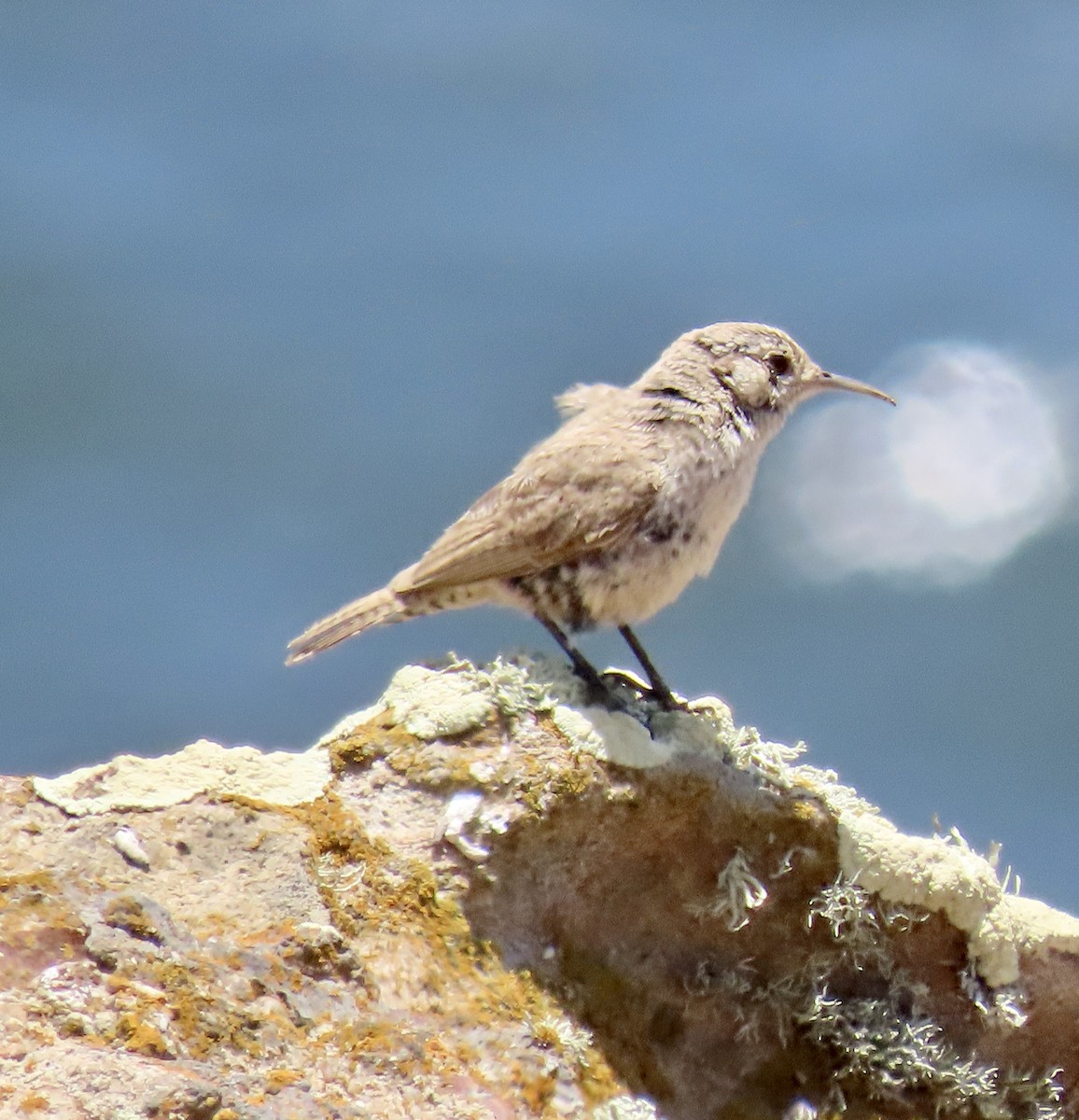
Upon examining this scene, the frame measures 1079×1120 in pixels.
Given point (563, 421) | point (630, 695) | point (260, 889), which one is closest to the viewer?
point (260, 889)

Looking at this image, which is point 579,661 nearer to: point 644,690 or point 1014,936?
point 644,690

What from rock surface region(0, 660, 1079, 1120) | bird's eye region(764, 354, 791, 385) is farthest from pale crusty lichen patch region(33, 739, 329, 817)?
bird's eye region(764, 354, 791, 385)

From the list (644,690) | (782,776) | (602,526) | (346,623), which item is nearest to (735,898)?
(782,776)

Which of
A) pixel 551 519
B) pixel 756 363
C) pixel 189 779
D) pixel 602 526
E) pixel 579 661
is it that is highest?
pixel 756 363

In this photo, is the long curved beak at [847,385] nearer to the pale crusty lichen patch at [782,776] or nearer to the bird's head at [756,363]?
the bird's head at [756,363]

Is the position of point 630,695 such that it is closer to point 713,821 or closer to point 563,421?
point 713,821

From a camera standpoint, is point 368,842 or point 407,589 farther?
point 407,589

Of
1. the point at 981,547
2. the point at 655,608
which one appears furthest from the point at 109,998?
the point at 981,547
